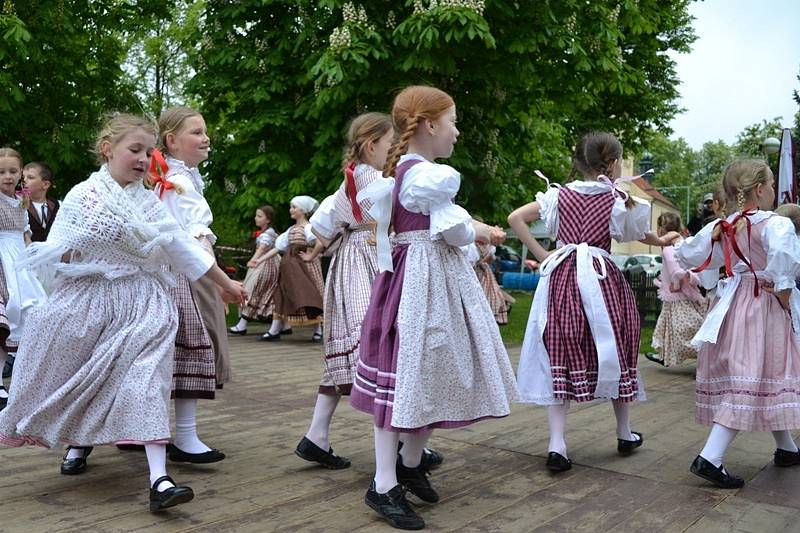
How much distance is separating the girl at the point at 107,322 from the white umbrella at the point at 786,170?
807 cm

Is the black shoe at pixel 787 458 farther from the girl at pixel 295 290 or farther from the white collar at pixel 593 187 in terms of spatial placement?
the girl at pixel 295 290

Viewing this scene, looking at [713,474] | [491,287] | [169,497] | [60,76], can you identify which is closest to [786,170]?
[491,287]

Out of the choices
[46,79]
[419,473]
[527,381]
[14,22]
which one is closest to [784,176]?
[527,381]

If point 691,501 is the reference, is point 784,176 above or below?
above

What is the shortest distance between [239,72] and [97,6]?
309 centimetres

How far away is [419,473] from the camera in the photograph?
381 cm

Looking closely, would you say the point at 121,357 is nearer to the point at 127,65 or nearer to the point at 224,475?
the point at 224,475

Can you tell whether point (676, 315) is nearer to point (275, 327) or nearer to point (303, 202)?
point (303, 202)

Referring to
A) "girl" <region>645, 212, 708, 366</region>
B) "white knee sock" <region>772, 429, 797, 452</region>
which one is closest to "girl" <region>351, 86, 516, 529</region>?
"white knee sock" <region>772, 429, 797, 452</region>

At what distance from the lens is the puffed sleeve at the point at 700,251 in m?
4.62

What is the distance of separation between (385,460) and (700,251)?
217 centimetres

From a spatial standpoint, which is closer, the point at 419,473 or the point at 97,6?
the point at 419,473

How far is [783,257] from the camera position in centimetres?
426

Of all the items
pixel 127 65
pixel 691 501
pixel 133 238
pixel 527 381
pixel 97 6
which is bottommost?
pixel 691 501
